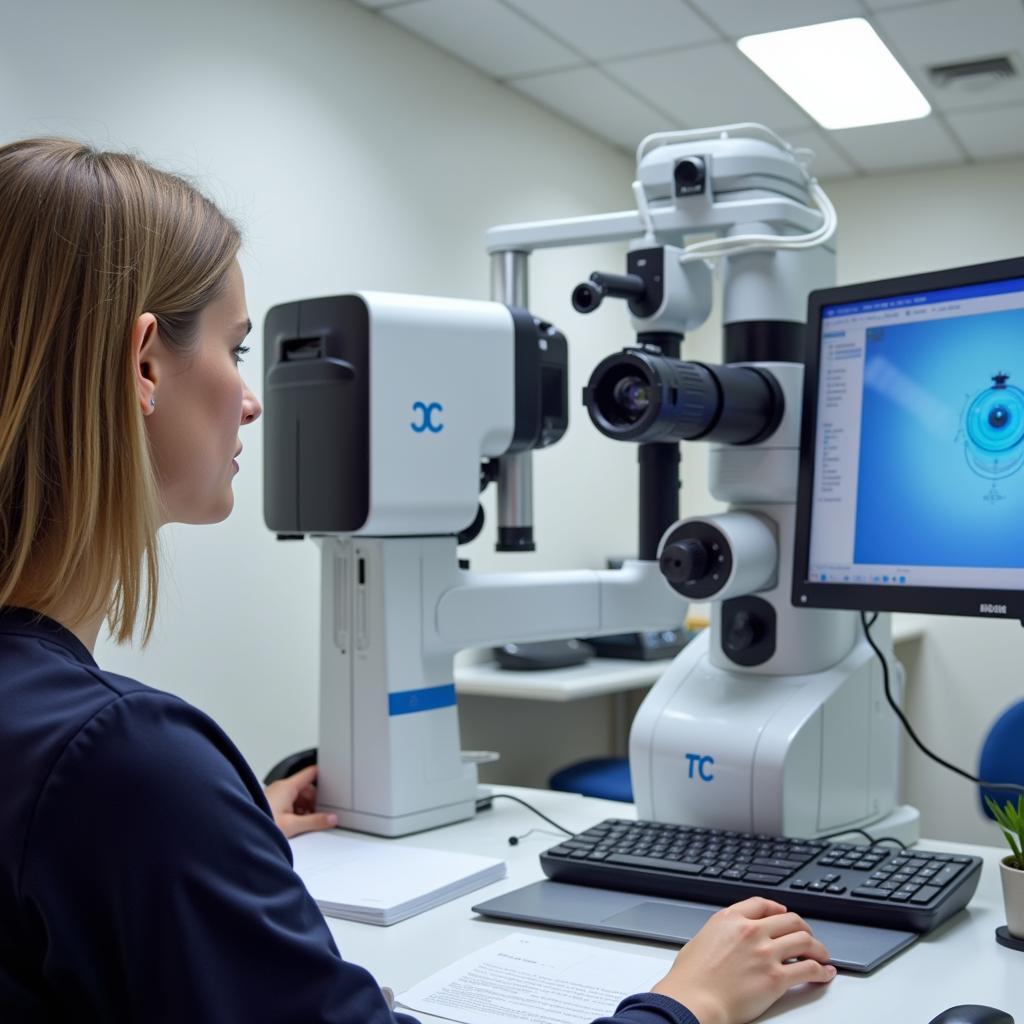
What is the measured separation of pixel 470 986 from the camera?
89cm

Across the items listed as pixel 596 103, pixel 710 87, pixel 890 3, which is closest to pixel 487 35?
pixel 596 103

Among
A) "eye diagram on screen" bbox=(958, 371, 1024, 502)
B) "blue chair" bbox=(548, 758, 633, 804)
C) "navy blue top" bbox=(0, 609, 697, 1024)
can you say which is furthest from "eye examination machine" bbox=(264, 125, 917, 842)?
"blue chair" bbox=(548, 758, 633, 804)

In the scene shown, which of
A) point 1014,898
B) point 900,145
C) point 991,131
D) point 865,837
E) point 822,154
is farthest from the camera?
point 822,154

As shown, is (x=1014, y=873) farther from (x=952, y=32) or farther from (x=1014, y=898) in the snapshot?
(x=952, y=32)

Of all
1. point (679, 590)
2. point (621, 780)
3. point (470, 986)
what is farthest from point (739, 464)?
point (621, 780)

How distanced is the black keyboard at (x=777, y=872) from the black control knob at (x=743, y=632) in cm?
23

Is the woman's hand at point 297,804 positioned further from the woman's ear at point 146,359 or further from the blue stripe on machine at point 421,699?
the woman's ear at point 146,359

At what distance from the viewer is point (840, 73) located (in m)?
3.34

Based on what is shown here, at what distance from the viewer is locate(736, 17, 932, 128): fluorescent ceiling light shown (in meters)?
→ 3.09

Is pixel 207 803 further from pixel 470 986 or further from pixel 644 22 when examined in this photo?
pixel 644 22

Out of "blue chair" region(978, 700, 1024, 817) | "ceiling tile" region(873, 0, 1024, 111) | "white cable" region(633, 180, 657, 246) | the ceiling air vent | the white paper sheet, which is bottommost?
"blue chair" region(978, 700, 1024, 817)

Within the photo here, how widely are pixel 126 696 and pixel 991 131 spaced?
3.92 m

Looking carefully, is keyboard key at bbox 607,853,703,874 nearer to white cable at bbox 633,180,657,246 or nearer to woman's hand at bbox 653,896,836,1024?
woman's hand at bbox 653,896,836,1024

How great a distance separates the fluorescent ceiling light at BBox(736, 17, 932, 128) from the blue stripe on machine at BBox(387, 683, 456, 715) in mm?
2303
